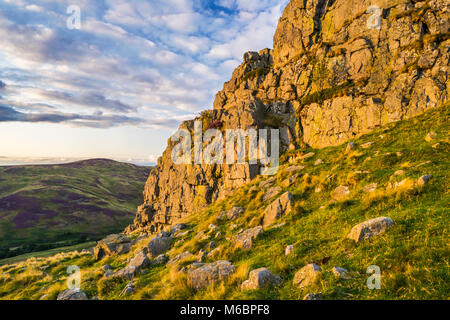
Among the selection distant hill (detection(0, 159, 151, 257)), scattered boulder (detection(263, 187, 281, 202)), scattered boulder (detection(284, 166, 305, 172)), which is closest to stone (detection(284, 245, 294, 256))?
scattered boulder (detection(263, 187, 281, 202))

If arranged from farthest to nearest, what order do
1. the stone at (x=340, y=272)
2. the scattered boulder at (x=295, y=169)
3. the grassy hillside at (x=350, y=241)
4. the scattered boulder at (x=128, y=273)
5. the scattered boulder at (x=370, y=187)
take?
the scattered boulder at (x=295, y=169) → the scattered boulder at (x=128, y=273) → the scattered boulder at (x=370, y=187) → the stone at (x=340, y=272) → the grassy hillside at (x=350, y=241)

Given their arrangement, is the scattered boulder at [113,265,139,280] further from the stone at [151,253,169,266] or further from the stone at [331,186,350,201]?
the stone at [331,186,350,201]

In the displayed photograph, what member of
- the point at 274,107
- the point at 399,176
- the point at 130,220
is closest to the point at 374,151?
the point at 399,176

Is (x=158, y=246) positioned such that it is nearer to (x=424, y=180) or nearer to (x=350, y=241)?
(x=350, y=241)

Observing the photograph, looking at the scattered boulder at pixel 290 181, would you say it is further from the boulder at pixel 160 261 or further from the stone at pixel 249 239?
the boulder at pixel 160 261

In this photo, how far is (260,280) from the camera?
771cm

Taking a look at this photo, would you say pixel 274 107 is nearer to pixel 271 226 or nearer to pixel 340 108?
pixel 340 108

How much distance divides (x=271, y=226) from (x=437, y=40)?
40.5 meters

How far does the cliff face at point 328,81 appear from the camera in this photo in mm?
32781

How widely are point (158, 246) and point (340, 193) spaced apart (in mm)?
15443

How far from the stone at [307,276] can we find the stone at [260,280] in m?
0.70

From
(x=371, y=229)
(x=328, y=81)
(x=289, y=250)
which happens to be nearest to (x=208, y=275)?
(x=289, y=250)

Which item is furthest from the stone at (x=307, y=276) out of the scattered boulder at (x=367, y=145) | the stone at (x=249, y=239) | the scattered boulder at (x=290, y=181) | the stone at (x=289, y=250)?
the scattered boulder at (x=367, y=145)
